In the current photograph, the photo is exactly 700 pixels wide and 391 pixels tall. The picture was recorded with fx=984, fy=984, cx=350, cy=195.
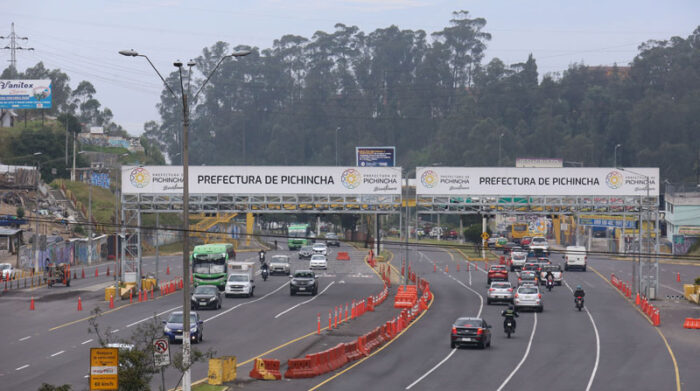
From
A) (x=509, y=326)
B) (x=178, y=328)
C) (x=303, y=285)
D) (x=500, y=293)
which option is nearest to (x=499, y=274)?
(x=500, y=293)

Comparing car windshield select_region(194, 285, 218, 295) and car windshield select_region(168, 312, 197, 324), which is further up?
car windshield select_region(168, 312, 197, 324)

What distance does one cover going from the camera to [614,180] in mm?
Result: 63125

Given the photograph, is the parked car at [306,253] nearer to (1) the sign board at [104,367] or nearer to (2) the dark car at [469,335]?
(2) the dark car at [469,335]

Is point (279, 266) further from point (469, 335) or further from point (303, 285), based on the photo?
point (469, 335)

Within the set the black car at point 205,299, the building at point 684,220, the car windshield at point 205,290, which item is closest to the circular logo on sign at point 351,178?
the car windshield at point 205,290

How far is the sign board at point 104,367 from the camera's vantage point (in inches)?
766

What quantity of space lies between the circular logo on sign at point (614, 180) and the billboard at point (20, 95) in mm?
78184

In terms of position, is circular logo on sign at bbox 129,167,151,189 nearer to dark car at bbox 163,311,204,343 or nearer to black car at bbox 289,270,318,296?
black car at bbox 289,270,318,296

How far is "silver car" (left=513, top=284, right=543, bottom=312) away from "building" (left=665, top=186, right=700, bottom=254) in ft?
205

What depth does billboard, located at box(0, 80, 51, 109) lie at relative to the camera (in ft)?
393

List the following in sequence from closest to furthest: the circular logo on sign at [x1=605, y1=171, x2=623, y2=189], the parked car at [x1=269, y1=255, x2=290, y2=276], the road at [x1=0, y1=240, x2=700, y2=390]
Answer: the road at [x1=0, y1=240, x2=700, y2=390] → the circular logo on sign at [x1=605, y1=171, x2=623, y2=189] → the parked car at [x1=269, y1=255, x2=290, y2=276]

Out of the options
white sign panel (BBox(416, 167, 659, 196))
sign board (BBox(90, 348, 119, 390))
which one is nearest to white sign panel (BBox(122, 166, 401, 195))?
white sign panel (BBox(416, 167, 659, 196))

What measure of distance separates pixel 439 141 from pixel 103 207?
88.2 meters

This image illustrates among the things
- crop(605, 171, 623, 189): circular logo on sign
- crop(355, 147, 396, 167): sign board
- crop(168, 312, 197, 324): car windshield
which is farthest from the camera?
crop(355, 147, 396, 167): sign board
